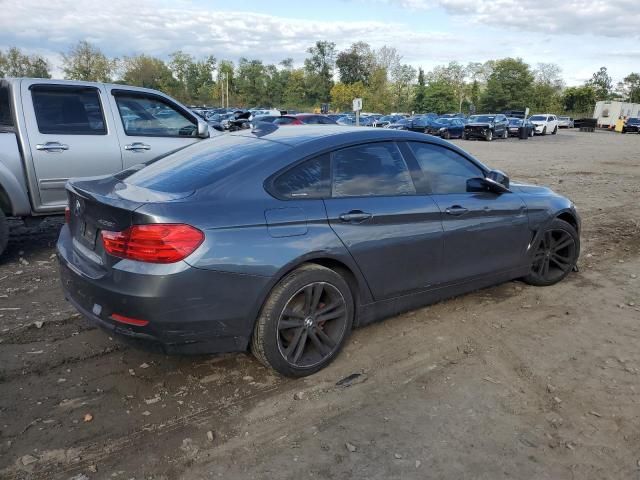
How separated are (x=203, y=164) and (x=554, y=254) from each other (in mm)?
3550

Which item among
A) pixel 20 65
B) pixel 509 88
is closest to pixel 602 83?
pixel 509 88

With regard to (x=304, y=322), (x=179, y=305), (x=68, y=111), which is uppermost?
(x=68, y=111)

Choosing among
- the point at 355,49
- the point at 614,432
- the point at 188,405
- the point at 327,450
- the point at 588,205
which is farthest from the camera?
the point at 355,49

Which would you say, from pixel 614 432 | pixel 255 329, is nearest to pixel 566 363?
pixel 614 432

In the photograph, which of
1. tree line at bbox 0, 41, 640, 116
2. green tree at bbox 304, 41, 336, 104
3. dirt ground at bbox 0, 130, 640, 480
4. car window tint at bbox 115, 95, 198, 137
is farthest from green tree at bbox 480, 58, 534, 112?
dirt ground at bbox 0, 130, 640, 480

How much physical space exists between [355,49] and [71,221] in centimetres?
10350

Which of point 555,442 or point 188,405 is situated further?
point 188,405

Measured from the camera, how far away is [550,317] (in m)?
4.49

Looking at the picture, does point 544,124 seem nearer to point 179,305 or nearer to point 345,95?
point 345,95

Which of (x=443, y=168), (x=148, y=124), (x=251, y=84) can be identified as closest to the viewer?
(x=443, y=168)

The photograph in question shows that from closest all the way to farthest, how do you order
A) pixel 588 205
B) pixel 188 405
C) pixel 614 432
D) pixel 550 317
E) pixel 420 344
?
pixel 614 432, pixel 188 405, pixel 420 344, pixel 550 317, pixel 588 205

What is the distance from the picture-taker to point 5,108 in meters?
5.82

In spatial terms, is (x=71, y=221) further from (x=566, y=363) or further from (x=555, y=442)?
(x=566, y=363)

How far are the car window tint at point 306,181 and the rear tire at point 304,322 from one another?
1.56ft
